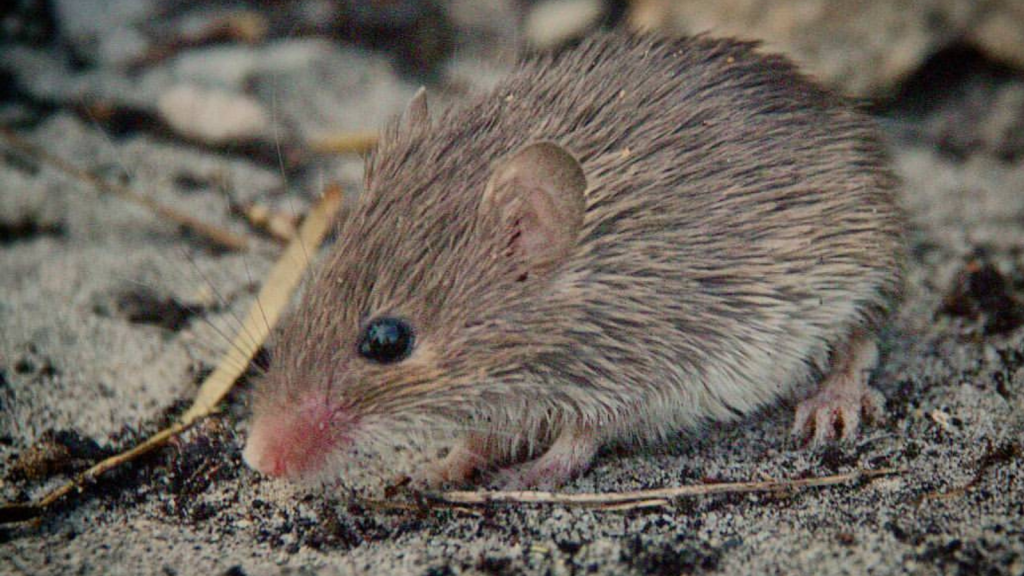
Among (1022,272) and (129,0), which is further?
(129,0)

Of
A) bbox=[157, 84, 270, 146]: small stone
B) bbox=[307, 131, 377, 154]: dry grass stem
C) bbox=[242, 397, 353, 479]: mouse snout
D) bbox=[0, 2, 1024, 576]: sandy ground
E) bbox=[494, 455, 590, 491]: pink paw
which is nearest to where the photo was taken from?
bbox=[0, 2, 1024, 576]: sandy ground

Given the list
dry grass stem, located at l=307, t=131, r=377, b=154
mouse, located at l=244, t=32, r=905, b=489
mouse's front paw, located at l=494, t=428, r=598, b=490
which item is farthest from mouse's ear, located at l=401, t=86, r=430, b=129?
dry grass stem, located at l=307, t=131, r=377, b=154

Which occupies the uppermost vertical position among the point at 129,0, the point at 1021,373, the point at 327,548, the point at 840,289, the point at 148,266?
the point at 129,0

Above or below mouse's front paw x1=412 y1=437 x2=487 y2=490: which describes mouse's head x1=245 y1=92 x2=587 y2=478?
above

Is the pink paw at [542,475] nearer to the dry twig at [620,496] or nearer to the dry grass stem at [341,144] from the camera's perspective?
the dry twig at [620,496]

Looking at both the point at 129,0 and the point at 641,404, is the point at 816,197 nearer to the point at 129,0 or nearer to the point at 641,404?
the point at 641,404

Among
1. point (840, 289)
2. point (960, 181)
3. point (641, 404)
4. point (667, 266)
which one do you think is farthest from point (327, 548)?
point (960, 181)

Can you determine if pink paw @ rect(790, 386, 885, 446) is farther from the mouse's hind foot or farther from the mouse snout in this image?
the mouse snout
